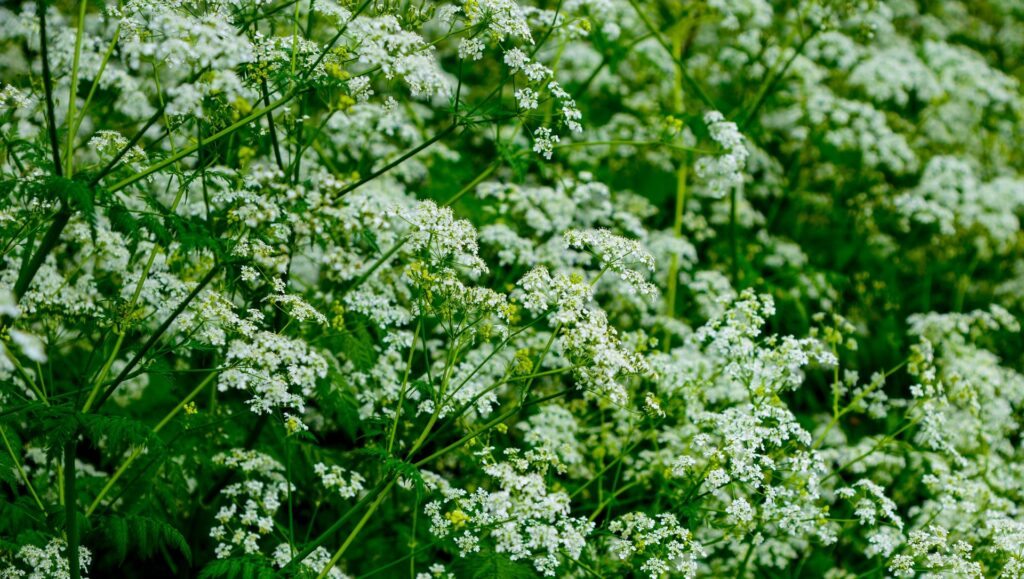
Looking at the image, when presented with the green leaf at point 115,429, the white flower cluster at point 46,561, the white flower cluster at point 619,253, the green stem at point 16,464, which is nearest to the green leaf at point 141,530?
the white flower cluster at point 46,561

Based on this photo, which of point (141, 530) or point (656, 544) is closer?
point (141, 530)

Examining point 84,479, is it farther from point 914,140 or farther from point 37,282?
point 914,140

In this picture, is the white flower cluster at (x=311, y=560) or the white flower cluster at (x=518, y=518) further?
the white flower cluster at (x=311, y=560)

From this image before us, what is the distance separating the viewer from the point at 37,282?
5.48 meters

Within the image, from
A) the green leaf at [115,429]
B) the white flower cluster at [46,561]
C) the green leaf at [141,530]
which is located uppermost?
the green leaf at [115,429]

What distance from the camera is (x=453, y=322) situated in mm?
4828

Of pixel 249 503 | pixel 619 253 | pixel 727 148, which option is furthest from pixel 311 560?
pixel 727 148

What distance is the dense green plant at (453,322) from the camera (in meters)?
4.27

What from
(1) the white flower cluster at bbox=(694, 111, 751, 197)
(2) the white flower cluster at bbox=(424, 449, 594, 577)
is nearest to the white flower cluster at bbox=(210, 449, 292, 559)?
(2) the white flower cluster at bbox=(424, 449, 594, 577)

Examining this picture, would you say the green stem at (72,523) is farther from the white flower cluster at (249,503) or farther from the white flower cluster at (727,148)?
the white flower cluster at (727,148)

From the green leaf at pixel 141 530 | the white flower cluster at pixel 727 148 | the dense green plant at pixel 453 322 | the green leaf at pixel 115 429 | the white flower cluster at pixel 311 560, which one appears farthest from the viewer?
the white flower cluster at pixel 727 148

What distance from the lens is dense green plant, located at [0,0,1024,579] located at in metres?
4.27

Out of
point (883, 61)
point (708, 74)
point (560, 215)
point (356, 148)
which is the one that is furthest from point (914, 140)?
point (356, 148)

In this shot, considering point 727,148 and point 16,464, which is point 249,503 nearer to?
point 16,464
